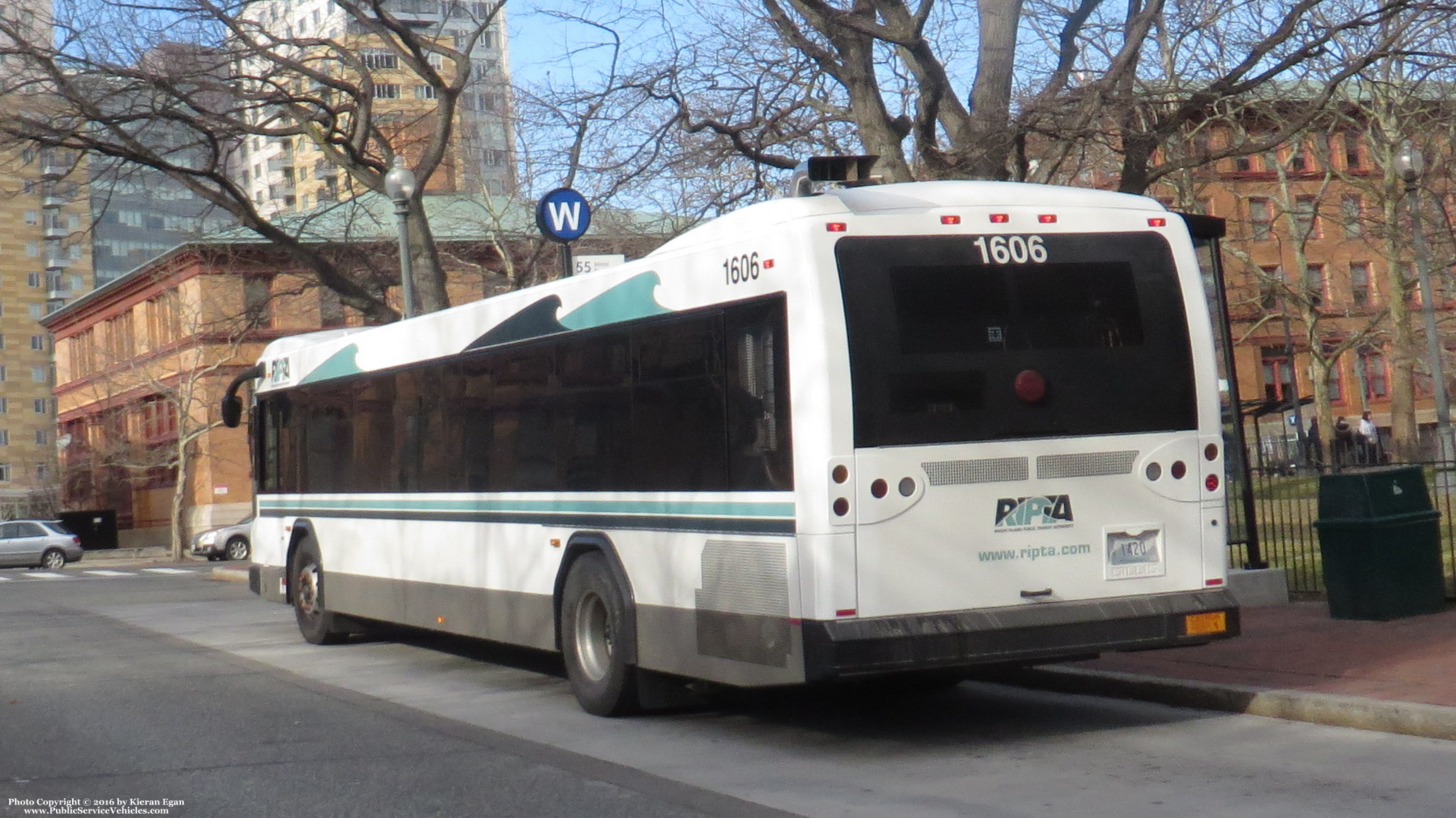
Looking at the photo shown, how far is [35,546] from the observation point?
47.9 meters

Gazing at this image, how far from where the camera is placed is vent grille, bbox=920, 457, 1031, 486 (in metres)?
8.70

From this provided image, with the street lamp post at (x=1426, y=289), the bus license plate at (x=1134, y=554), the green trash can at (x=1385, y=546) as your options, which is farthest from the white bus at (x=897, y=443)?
the street lamp post at (x=1426, y=289)

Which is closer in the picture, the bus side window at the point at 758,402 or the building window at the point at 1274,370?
the bus side window at the point at 758,402

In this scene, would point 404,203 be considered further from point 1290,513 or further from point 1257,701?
point 1257,701

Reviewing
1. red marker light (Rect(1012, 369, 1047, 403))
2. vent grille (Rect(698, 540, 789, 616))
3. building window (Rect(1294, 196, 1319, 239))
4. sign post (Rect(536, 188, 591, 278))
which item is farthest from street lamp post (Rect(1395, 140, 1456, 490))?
vent grille (Rect(698, 540, 789, 616))

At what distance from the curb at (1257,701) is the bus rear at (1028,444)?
52 centimetres

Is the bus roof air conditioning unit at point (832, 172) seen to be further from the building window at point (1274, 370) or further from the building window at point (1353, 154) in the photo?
the building window at point (1274, 370)

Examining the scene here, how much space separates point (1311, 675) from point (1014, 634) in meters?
2.41

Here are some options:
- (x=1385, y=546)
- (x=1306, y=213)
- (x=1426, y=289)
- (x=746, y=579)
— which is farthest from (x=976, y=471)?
(x=1306, y=213)

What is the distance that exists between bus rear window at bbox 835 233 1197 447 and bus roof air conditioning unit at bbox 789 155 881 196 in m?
1.48

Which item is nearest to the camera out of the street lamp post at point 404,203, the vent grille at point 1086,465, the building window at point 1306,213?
the vent grille at point 1086,465

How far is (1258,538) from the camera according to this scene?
15.0 m

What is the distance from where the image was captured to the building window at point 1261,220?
39.9 m

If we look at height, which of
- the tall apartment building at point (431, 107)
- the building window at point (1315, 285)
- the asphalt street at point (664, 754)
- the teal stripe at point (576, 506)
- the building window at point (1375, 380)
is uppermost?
the tall apartment building at point (431, 107)
